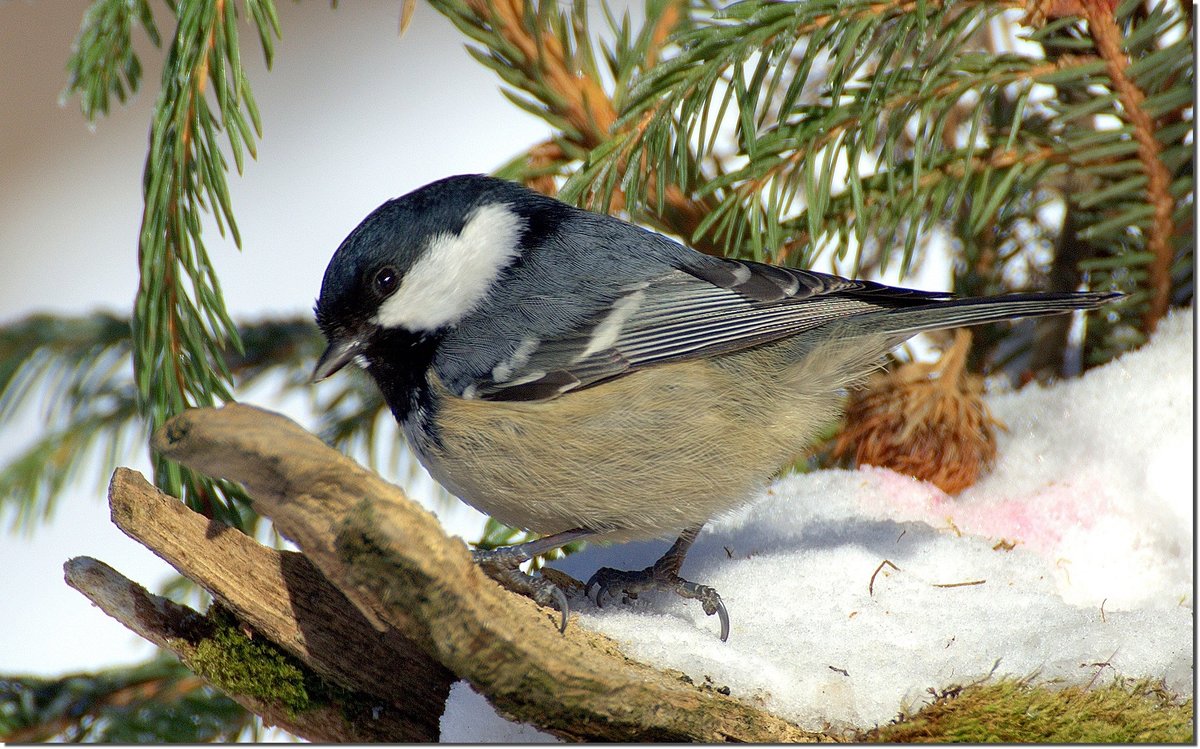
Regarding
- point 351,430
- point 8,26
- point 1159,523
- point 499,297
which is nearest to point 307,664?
point 499,297

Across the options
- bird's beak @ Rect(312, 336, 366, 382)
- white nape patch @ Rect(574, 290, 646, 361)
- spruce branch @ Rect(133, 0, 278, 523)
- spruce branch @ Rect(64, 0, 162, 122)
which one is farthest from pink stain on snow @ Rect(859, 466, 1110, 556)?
spruce branch @ Rect(64, 0, 162, 122)

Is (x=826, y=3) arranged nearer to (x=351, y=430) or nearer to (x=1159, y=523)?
(x=1159, y=523)

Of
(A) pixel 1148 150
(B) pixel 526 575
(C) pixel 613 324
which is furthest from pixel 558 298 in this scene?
(A) pixel 1148 150

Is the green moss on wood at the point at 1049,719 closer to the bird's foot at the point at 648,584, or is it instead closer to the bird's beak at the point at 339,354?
the bird's foot at the point at 648,584

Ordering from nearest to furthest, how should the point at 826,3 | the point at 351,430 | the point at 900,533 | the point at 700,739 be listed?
the point at 700,739 < the point at 826,3 < the point at 900,533 < the point at 351,430

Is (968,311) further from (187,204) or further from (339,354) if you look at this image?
(187,204)

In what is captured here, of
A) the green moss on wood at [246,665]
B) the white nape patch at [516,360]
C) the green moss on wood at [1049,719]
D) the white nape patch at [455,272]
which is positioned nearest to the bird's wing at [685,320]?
the white nape patch at [516,360]
